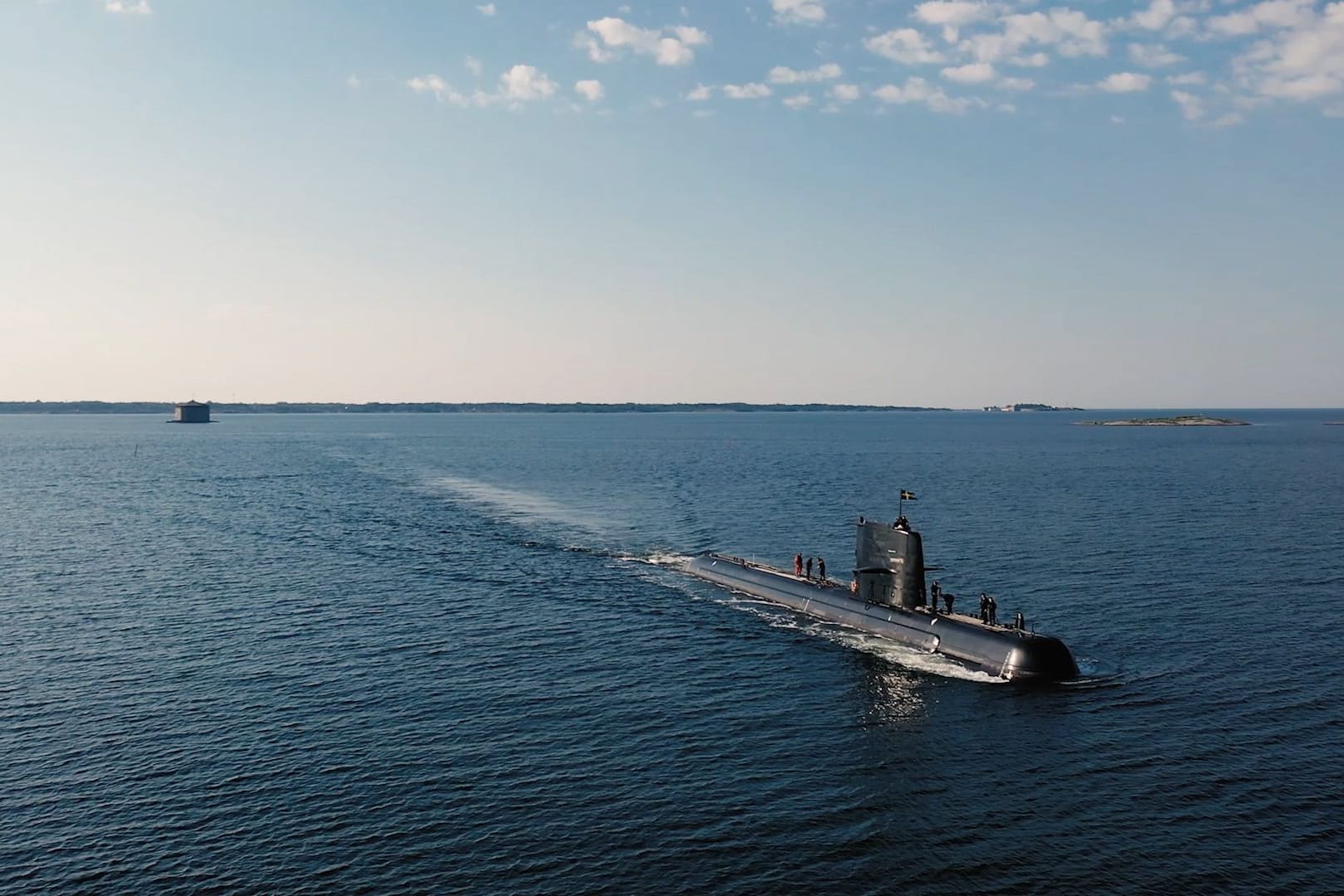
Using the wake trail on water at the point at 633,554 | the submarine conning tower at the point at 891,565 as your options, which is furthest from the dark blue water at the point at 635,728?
the submarine conning tower at the point at 891,565

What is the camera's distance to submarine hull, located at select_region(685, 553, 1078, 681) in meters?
42.3

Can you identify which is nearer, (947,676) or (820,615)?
(947,676)

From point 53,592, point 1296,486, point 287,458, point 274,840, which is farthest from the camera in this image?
point 287,458

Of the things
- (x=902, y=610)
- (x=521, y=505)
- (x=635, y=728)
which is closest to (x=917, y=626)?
(x=902, y=610)

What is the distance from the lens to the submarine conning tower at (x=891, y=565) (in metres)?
51.4

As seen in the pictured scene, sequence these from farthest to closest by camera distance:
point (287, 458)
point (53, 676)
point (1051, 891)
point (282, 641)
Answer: point (287, 458) < point (282, 641) < point (53, 676) < point (1051, 891)

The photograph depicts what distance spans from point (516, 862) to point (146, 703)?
20.9 metres

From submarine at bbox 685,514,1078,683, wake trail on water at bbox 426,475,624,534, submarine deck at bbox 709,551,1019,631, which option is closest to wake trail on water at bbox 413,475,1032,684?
wake trail on water at bbox 426,475,624,534

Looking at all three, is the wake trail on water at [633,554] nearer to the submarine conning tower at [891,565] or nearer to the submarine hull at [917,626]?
the submarine hull at [917,626]

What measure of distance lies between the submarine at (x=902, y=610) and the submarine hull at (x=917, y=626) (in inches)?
1.6

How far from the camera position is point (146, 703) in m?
38.6

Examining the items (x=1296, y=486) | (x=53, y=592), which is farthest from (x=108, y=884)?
(x=1296, y=486)

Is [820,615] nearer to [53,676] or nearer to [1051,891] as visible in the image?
[1051,891]

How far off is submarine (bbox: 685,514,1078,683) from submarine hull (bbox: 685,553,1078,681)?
→ 42 mm
